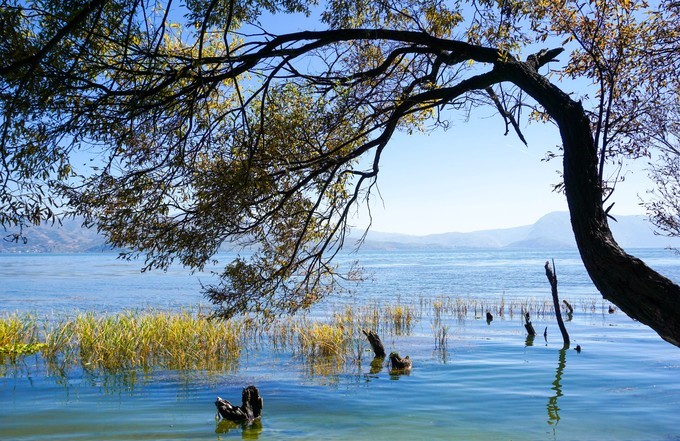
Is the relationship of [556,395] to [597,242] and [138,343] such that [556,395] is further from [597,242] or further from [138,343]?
[138,343]

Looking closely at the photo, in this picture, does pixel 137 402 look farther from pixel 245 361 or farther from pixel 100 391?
pixel 245 361

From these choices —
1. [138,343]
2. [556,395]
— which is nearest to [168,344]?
[138,343]

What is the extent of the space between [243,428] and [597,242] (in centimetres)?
730

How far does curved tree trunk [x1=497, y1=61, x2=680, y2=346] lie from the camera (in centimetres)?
632

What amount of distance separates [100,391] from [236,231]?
662cm

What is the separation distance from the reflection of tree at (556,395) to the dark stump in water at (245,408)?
5.71m

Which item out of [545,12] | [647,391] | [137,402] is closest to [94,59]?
[545,12]

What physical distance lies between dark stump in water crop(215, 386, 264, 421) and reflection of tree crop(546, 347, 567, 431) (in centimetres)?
571

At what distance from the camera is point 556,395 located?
47.0 ft

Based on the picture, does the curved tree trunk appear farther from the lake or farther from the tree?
the lake

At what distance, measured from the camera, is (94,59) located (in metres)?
8.22

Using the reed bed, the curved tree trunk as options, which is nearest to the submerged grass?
the reed bed

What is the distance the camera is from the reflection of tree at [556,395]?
12.3 meters

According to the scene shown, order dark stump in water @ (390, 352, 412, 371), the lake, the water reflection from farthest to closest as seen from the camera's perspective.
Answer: dark stump in water @ (390, 352, 412, 371) < the lake < the water reflection
